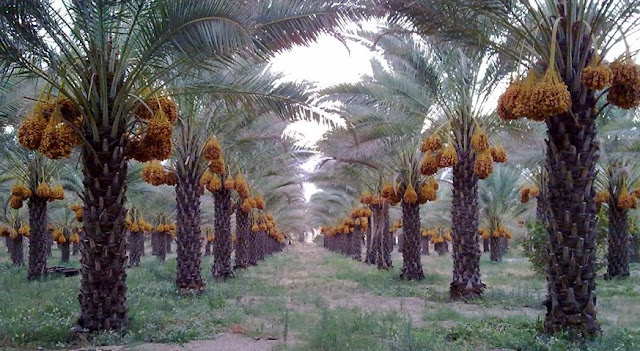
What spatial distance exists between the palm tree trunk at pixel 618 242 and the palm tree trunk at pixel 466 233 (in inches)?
289

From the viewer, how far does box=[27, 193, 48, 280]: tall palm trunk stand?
17016 millimetres

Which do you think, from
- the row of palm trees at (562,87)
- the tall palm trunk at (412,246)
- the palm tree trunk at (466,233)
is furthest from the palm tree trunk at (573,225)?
the tall palm trunk at (412,246)

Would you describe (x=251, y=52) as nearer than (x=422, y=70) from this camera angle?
Yes

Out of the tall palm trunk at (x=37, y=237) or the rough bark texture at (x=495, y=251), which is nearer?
the tall palm trunk at (x=37, y=237)

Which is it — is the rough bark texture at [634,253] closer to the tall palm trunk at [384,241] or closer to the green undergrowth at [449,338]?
the tall palm trunk at [384,241]

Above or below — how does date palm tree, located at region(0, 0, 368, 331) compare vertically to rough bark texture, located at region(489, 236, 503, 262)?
above

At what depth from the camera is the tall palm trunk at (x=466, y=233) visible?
1275 cm

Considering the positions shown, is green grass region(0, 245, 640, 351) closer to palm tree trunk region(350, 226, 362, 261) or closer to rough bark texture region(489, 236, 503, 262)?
rough bark texture region(489, 236, 503, 262)

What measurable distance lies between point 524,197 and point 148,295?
1314 cm

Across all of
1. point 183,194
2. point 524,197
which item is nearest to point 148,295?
point 183,194

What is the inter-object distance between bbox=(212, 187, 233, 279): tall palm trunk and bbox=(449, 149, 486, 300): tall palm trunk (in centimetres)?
779

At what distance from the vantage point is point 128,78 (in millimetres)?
7707

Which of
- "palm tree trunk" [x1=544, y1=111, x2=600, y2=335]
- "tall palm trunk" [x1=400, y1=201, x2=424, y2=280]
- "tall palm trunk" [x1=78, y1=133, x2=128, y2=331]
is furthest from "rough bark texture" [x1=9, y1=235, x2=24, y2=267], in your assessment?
"palm tree trunk" [x1=544, y1=111, x2=600, y2=335]

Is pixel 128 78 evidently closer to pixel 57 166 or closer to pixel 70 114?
pixel 70 114
